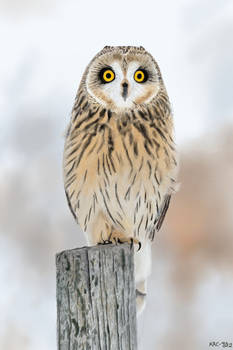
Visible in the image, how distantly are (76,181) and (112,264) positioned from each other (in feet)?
4.26

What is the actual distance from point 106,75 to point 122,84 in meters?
0.15

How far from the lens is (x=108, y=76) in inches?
156

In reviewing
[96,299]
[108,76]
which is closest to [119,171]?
[108,76]

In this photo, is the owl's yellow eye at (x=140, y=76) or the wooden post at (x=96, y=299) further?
the owl's yellow eye at (x=140, y=76)

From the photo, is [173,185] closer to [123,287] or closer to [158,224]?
[158,224]

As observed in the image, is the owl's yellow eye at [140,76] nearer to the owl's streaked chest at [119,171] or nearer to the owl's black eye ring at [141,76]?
the owl's black eye ring at [141,76]

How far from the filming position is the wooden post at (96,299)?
2662 millimetres

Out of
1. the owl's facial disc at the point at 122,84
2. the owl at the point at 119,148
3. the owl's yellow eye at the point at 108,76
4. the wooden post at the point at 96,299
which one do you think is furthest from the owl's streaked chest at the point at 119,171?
the wooden post at the point at 96,299

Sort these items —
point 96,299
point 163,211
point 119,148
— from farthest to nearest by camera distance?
point 163,211 → point 119,148 → point 96,299

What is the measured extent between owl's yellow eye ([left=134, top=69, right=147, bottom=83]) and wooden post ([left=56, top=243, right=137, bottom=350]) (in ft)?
4.79

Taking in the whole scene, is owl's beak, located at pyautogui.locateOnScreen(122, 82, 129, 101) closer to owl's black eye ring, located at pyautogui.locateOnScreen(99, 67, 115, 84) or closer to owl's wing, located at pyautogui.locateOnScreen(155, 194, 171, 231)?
owl's black eye ring, located at pyautogui.locateOnScreen(99, 67, 115, 84)

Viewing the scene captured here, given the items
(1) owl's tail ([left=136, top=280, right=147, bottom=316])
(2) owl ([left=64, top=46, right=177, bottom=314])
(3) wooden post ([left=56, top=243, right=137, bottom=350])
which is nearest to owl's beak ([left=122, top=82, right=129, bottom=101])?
(2) owl ([left=64, top=46, right=177, bottom=314])

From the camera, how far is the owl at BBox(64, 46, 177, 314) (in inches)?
153

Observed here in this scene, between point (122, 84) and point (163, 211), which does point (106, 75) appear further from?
point (163, 211)
